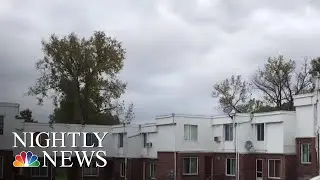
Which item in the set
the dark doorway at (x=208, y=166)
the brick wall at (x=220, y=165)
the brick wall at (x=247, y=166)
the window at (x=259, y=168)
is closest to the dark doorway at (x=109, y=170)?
the dark doorway at (x=208, y=166)

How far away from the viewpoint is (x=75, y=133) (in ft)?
77.6

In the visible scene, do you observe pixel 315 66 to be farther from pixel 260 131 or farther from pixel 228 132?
pixel 260 131

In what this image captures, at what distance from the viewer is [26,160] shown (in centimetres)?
2347

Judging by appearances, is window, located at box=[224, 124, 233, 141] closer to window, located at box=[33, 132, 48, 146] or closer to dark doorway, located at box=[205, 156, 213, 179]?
dark doorway, located at box=[205, 156, 213, 179]

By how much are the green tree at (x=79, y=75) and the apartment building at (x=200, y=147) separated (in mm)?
919

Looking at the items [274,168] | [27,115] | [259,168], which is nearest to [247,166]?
[259,168]

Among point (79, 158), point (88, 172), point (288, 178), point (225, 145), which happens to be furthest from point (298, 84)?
point (79, 158)

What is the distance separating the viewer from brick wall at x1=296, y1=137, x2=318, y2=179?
21.9 m

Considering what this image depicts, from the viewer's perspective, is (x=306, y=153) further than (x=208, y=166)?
No

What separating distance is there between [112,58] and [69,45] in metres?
2.96

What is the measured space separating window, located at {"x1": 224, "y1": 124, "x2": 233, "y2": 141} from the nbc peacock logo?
924 centimetres

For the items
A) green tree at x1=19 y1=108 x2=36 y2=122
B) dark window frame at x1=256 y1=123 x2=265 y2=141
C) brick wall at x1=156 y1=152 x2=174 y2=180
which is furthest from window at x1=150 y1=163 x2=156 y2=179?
green tree at x1=19 y1=108 x2=36 y2=122

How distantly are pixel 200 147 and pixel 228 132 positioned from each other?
1662 mm

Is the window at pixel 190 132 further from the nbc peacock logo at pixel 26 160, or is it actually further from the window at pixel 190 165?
the nbc peacock logo at pixel 26 160
